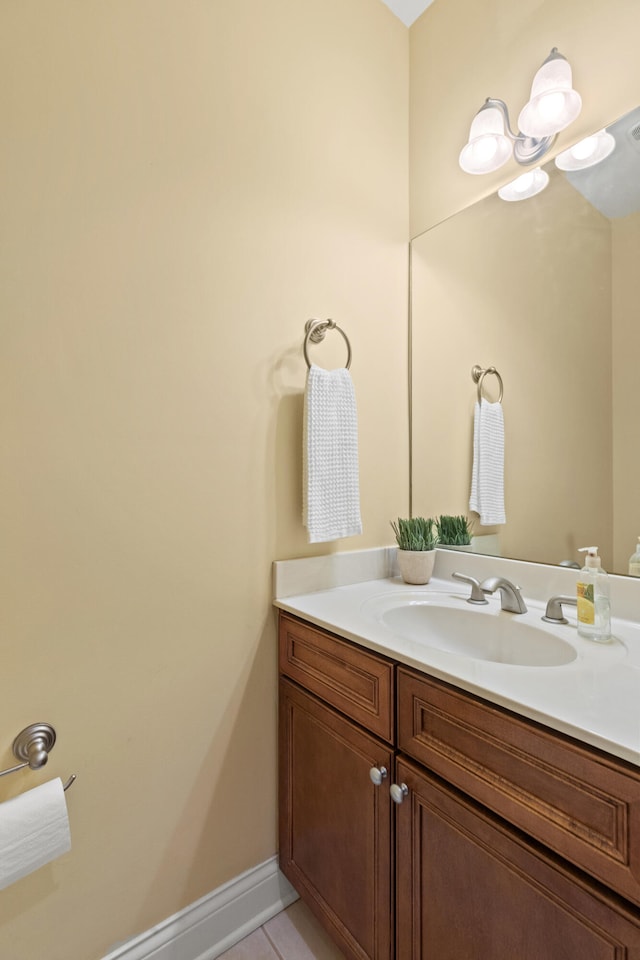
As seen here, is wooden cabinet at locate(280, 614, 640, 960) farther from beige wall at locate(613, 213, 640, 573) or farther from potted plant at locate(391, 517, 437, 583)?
beige wall at locate(613, 213, 640, 573)

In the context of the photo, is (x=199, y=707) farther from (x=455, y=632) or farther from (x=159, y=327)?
(x=159, y=327)

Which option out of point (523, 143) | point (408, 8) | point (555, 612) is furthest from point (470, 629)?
point (408, 8)

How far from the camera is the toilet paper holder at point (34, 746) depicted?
2.72 ft

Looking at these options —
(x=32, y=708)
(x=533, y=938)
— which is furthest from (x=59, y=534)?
(x=533, y=938)

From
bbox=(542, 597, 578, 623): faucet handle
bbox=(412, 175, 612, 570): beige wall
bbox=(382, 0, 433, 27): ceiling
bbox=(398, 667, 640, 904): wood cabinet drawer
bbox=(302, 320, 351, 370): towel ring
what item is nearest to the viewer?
bbox=(398, 667, 640, 904): wood cabinet drawer

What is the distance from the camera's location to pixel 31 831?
78 centimetres

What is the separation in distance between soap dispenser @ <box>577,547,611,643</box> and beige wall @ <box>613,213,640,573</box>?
185 mm

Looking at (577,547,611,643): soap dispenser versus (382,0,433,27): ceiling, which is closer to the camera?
(577,547,611,643): soap dispenser

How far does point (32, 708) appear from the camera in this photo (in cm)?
88

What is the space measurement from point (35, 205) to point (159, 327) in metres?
0.31

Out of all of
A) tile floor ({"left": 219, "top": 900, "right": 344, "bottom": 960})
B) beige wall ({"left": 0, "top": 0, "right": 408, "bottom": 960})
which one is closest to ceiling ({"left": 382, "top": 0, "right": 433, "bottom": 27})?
beige wall ({"left": 0, "top": 0, "right": 408, "bottom": 960})

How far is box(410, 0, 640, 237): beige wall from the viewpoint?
41.9 inches

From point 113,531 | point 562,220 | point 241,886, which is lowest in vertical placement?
point 241,886

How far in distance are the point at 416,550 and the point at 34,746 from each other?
1035 mm
